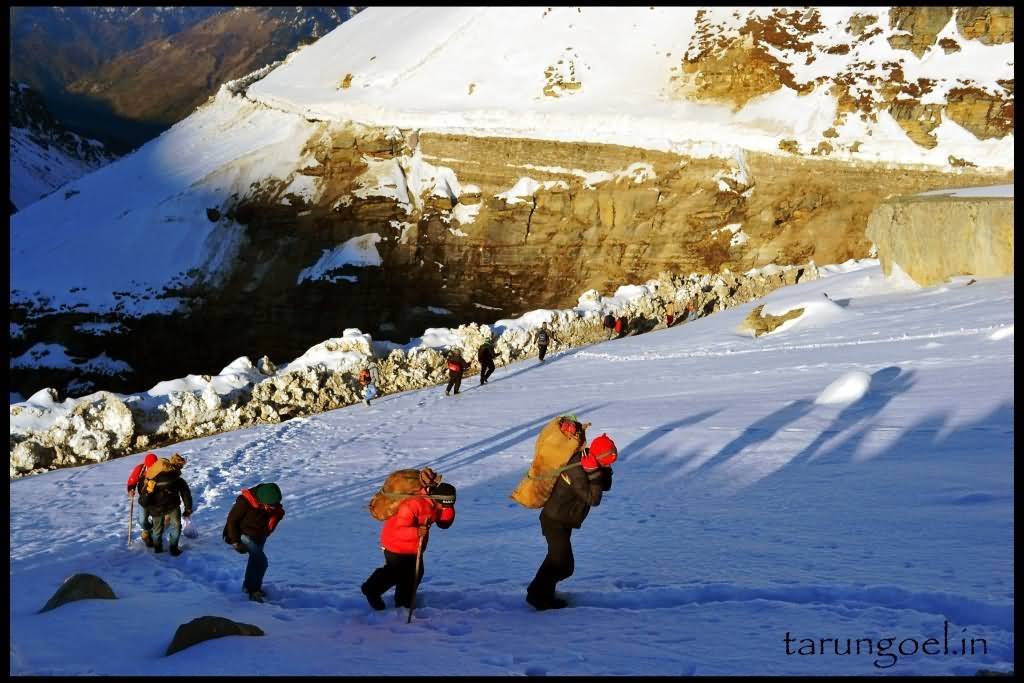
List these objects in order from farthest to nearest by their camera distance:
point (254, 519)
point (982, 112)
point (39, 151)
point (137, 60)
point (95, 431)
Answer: point (137, 60), point (39, 151), point (982, 112), point (95, 431), point (254, 519)

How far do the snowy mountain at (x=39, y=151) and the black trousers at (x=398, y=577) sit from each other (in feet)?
303

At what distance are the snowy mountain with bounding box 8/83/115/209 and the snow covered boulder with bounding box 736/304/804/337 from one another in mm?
83819

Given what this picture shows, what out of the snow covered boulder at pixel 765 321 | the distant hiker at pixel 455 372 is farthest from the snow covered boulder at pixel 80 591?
the snow covered boulder at pixel 765 321

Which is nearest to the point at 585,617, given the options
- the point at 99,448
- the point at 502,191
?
the point at 99,448

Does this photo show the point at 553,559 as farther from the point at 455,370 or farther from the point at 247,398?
the point at 247,398

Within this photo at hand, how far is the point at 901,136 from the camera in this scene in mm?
36656

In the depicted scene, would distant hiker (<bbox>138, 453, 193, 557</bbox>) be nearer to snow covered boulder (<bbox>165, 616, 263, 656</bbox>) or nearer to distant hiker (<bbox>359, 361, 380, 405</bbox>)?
snow covered boulder (<bbox>165, 616, 263, 656</bbox>)

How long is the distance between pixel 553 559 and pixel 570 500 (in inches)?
17.1

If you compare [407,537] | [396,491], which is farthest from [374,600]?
[396,491]

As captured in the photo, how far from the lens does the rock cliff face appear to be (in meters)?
19.0

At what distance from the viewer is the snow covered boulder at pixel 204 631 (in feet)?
16.9

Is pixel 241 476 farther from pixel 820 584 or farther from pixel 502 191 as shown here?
pixel 502 191

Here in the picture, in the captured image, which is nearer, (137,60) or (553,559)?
(553,559)

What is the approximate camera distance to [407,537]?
5.89 meters
